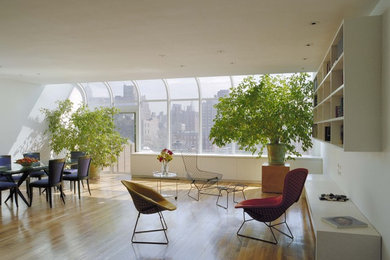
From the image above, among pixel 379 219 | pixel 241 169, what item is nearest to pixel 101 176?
pixel 241 169

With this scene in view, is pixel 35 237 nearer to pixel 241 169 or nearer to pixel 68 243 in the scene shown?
pixel 68 243

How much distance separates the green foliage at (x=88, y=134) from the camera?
8.82 m

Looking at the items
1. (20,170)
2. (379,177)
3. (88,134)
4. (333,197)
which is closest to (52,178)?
(20,170)

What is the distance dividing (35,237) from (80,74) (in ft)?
14.6

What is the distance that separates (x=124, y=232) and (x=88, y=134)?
197 inches

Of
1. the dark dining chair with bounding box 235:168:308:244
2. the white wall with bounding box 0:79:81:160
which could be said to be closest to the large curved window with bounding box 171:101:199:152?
the white wall with bounding box 0:79:81:160

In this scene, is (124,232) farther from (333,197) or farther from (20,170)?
(333,197)

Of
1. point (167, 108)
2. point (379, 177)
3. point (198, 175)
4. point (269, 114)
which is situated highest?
point (167, 108)

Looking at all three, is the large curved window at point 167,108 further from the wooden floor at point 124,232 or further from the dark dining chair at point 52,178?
the dark dining chair at point 52,178

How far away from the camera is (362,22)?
308 centimetres

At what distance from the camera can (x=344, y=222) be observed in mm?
3223

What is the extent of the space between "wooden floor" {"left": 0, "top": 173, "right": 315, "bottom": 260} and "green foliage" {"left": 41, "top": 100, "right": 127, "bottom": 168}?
2494mm

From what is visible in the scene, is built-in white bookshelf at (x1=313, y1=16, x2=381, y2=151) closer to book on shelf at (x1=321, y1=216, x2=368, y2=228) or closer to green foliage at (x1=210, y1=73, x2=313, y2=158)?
book on shelf at (x1=321, y1=216, x2=368, y2=228)

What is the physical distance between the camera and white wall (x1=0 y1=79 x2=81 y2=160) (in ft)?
26.4
